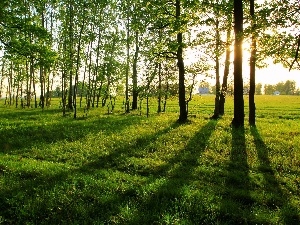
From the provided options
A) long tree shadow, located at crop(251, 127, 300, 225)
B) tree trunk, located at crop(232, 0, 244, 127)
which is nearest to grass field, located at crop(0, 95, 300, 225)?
long tree shadow, located at crop(251, 127, 300, 225)

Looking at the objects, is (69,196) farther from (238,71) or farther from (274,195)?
(238,71)

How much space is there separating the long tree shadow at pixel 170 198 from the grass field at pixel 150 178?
3 centimetres

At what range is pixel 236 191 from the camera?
9578mm

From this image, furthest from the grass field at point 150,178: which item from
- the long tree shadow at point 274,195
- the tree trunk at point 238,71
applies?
the tree trunk at point 238,71

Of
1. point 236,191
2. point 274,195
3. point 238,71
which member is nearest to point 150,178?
point 236,191

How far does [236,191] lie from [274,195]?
114 cm

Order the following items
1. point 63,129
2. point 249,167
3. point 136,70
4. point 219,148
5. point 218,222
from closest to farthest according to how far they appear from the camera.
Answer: point 218,222
point 249,167
point 219,148
point 63,129
point 136,70

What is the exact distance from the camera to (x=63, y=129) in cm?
2080

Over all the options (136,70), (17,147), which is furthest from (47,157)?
(136,70)

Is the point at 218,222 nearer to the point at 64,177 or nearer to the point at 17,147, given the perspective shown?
the point at 64,177

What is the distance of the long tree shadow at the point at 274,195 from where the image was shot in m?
7.84

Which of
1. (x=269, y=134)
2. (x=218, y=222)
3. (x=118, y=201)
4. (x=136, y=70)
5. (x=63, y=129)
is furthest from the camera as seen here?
(x=136, y=70)

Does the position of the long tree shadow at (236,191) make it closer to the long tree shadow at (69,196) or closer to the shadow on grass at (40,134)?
the long tree shadow at (69,196)

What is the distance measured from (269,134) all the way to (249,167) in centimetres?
786
